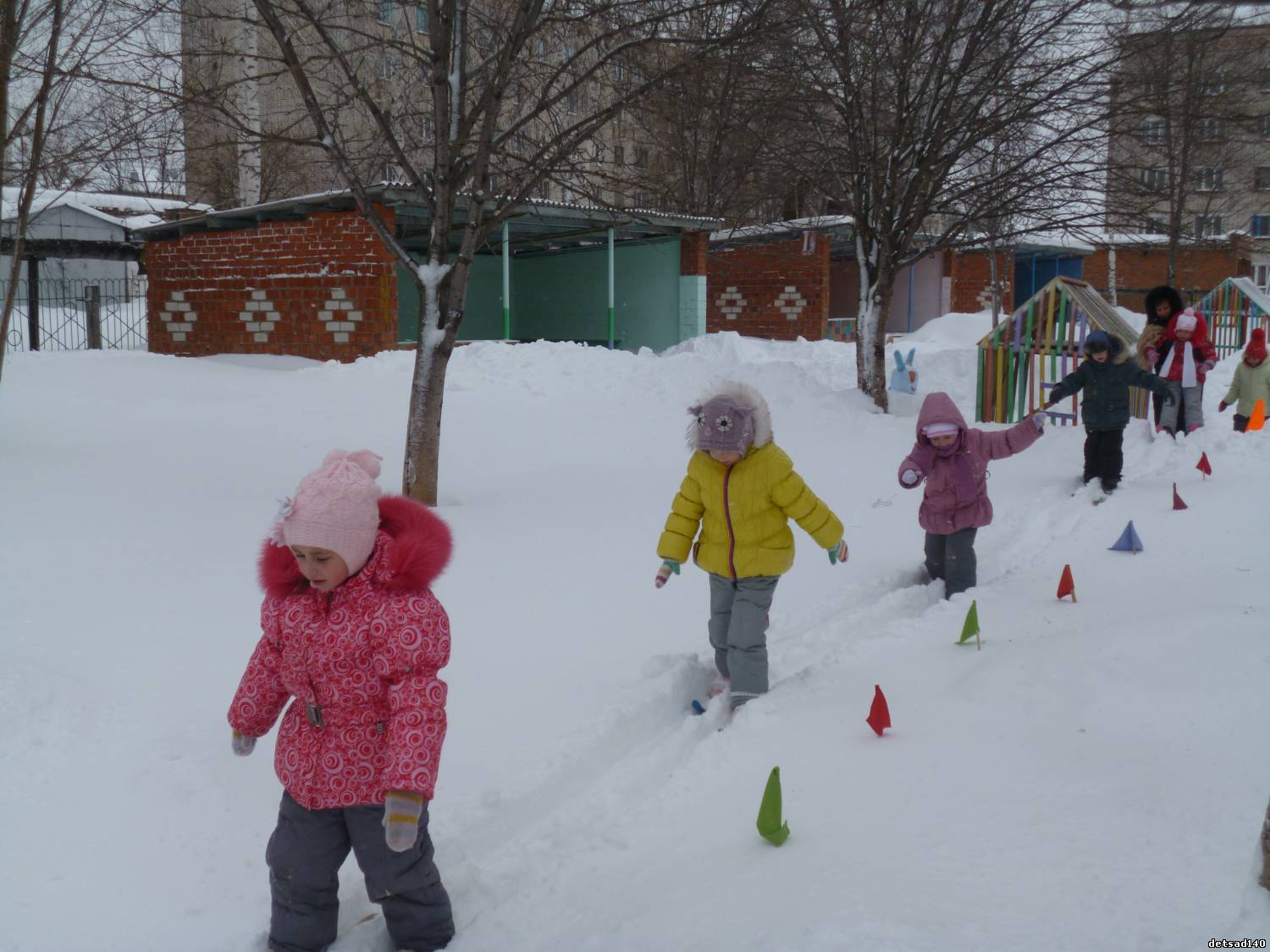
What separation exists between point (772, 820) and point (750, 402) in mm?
1953

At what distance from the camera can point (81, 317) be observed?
33.2m

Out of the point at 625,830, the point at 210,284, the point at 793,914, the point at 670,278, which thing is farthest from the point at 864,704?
the point at 670,278

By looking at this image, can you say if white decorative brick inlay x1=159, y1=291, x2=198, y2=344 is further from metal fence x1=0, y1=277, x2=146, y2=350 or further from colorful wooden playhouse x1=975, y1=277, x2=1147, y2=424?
colorful wooden playhouse x1=975, y1=277, x2=1147, y2=424

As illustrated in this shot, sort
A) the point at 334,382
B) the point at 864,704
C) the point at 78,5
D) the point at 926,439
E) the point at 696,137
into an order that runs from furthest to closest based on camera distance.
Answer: the point at 696,137 → the point at 334,382 → the point at 78,5 → the point at 926,439 → the point at 864,704

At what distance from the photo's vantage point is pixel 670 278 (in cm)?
2327

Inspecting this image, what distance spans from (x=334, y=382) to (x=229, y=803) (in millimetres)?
11921

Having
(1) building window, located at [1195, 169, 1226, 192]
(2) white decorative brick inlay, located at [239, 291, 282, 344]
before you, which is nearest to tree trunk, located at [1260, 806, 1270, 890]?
(2) white decorative brick inlay, located at [239, 291, 282, 344]

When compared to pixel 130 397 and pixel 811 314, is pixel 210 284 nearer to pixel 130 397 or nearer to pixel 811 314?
pixel 130 397

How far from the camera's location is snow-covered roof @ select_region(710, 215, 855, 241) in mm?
20266

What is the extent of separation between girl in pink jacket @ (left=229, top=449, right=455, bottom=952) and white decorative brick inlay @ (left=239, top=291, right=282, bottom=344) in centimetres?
1633

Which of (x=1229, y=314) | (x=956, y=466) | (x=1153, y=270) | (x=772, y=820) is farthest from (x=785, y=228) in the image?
(x=1153, y=270)

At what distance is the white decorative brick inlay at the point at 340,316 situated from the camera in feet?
56.7

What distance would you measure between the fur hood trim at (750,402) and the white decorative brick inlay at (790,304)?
22.0 m

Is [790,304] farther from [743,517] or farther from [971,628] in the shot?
[743,517]
